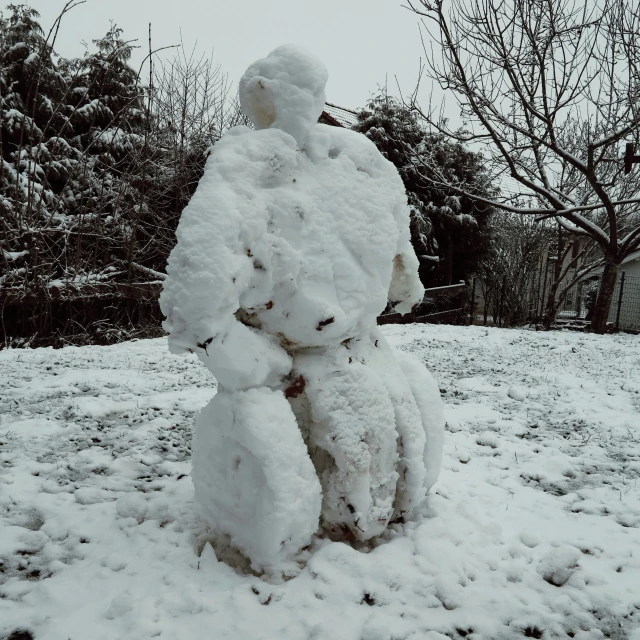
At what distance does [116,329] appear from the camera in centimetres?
768

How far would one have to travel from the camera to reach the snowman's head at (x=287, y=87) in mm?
2041

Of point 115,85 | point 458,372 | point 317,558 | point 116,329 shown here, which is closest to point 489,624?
point 317,558

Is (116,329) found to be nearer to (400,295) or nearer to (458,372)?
(458,372)

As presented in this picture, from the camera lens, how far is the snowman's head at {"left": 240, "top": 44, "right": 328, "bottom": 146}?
2041 millimetres

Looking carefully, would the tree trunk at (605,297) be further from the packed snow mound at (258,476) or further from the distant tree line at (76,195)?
the packed snow mound at (258,476)

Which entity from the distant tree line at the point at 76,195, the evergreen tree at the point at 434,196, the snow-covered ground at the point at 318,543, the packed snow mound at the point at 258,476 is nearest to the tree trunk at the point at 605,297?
the evergreen tree at the point at 434,196

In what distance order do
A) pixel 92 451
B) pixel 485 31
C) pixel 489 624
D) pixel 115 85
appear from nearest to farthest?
pixel 489 624, pixel 92 451, pixel 485 31, pixel 115 85

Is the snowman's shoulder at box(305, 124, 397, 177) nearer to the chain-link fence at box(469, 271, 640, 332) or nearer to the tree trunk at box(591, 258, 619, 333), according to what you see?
the tree trunk at box(591, 258, 619, 333)

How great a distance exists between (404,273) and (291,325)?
2.71ft

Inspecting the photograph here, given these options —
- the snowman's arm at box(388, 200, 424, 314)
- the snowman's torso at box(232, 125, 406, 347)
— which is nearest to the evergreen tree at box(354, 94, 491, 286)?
the snowman's arm at box(388, 200, 424, 314)

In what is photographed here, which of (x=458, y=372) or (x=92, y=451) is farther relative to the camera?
(x=458, y=372)

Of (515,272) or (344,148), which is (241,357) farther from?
(515,272)

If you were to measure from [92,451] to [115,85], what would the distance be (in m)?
9.26

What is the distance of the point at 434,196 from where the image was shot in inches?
484
